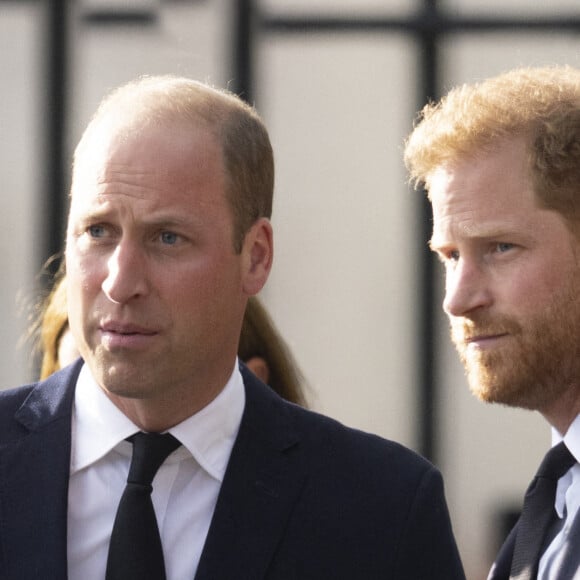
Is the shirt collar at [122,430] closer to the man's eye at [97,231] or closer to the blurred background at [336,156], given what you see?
the man's eye at [97,231]

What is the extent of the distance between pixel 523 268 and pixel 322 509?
663 mm

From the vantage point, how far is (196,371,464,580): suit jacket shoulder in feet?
9.14

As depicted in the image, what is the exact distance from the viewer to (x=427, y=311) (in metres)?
6.29

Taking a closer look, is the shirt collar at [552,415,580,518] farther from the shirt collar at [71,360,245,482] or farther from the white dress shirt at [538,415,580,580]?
the shirt collar at [71,360,245,482]

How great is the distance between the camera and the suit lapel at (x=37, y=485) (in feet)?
8.68

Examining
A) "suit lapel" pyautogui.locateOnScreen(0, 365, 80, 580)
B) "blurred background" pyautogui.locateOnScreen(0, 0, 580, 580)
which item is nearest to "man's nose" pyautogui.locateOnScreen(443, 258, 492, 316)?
"suit lapel" pyautogui.locateOnScreen(0, 365, 80, 580)

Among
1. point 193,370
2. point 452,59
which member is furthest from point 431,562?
point 452,59

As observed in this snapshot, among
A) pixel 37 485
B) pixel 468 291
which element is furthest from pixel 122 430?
pixel 468 291

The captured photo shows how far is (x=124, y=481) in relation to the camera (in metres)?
2.79

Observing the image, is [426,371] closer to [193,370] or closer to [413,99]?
[413,99]

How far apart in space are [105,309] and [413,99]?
3.79 meters

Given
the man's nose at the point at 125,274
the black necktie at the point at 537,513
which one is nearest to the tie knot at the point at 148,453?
the man's nose at the point at 125,274

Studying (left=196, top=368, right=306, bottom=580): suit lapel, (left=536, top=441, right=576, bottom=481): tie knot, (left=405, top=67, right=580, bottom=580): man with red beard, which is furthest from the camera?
(left=536, top=441, right=576, bottom=481): tie knot

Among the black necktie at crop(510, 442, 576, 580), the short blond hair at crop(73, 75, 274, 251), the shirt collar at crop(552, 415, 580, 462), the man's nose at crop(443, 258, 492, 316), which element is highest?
the short blond hair at crop(73, 75, 274, 251)
